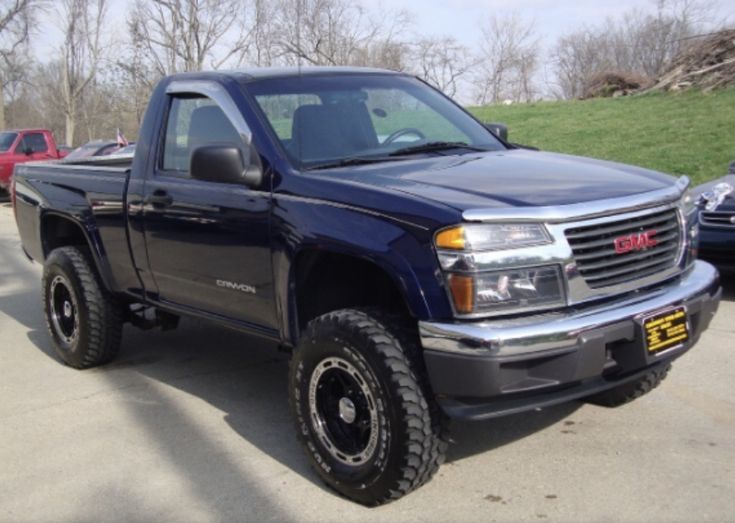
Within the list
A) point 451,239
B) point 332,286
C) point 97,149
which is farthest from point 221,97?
point 97,149

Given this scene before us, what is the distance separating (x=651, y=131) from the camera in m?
16.7

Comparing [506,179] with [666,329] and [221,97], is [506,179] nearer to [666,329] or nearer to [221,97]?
[666,329]

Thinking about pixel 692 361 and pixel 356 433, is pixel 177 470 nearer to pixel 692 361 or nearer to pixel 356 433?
pixel 356 433

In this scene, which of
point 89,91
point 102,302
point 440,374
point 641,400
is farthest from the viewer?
point 89,91

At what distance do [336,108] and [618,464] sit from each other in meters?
2.30

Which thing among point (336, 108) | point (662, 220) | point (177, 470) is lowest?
point (177, 470)

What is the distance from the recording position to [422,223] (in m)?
3.35

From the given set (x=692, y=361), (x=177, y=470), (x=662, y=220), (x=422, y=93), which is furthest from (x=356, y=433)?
(x=692, y=361)

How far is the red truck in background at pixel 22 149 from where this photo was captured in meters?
20.4

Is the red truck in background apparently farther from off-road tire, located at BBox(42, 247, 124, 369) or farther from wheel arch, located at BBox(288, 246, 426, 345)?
wheel arch, located at BBox(288, 246, 426, 345)

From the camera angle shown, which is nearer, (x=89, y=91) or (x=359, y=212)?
(x=359, y=212)

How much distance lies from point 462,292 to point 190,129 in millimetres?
2327

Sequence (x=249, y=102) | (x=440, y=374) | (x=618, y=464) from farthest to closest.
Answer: (x=249, y=102), (x=618, y=464), (x=440, y=374)

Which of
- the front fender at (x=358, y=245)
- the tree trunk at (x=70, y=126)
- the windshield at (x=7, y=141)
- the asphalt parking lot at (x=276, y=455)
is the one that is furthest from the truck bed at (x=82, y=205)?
the tree trunk at (x=70, y=126)
